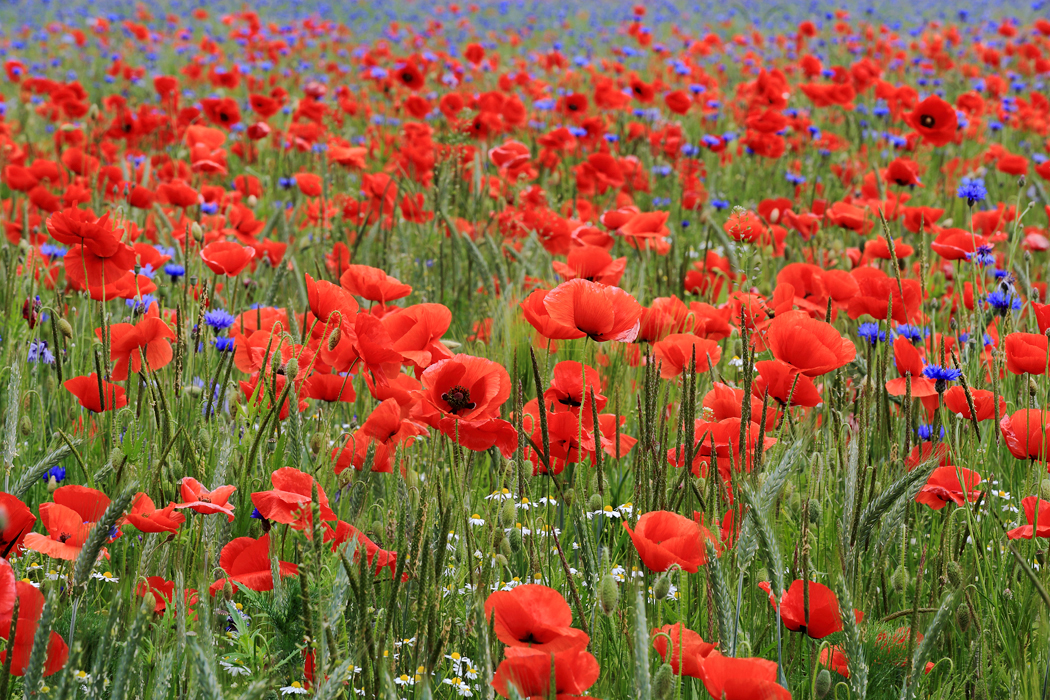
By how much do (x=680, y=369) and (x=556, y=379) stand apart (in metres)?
0.26

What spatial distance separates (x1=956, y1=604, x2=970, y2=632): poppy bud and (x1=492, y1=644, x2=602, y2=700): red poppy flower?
25.8 inches

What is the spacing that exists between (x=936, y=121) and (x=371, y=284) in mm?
2625

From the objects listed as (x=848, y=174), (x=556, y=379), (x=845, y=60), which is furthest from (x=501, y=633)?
(x=845, y=60)

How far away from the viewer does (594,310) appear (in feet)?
4.88

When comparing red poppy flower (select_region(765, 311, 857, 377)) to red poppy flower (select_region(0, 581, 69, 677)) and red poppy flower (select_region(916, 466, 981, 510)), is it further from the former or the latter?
red poppy flower (select_region(0, 581, 69, 677))

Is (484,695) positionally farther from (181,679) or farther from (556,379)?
(556,379)

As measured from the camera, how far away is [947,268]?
10.5 feet

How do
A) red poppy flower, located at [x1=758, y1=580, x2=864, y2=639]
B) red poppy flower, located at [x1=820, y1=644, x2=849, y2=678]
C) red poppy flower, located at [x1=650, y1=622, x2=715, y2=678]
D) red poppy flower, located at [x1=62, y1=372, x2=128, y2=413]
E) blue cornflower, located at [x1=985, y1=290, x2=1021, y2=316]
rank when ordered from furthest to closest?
blue cornflower, located at [x1=985, y1=290, x2=1021, y2=316] < red poppy flower, located at [x1=62, y1=372, x2=128, y2=413] < red poppy flower, located at [x1=820, y1=644, x2=849, y2=678] < red poppy flower, located at [x1=758, y1=580, x2=864, y2=639] < red poppy flower, located at [x1=650, y1=622, x2=715, y2=678]

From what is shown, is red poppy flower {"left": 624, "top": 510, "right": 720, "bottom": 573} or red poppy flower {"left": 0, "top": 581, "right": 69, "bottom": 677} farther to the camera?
red poppy flower {"left": 624, "top": 510, "right": 720, "bottom": 573}

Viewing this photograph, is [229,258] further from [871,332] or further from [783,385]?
[871,332]

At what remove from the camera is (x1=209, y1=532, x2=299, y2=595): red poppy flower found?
48.5 inches

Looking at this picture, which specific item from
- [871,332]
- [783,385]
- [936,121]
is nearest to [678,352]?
[783,385]

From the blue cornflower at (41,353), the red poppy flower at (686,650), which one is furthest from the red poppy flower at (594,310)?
the blue cornflower at (41,353)

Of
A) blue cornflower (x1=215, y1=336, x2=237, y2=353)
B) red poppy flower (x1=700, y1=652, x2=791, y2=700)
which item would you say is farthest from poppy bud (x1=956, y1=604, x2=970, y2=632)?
blue cornflower (x1=215, y1=336, x2=237, y2=353)
